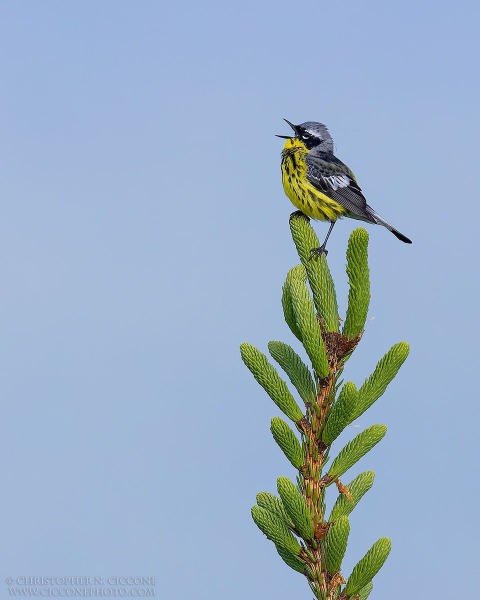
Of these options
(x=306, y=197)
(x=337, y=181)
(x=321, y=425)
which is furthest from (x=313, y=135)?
(x=321, y=425)

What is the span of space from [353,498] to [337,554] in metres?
0.55

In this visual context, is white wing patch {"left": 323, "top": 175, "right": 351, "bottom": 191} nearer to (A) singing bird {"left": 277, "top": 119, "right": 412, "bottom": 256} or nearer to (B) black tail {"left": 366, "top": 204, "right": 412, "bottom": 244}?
(A) singing bird {"left": 277, "top": 119, "right": 412, "bottom": 256}

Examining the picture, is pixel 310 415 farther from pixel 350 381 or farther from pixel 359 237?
pixel 359 237

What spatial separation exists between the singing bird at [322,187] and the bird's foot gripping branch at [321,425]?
5542 mm

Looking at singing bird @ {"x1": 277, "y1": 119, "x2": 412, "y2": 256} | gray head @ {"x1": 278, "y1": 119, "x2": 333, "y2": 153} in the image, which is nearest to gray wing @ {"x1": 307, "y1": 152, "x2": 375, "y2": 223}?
singing bird @ {"x1": 277, "y1": 119, "x2": 412, "y2": 256}

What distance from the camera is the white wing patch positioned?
12852 mm

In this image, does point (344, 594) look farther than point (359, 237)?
No

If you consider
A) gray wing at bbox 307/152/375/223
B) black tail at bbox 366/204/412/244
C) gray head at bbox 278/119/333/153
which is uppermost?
gray head at bbox 278/119/333/153

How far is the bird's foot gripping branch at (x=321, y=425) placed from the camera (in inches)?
232

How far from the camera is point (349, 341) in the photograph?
21.5 feet

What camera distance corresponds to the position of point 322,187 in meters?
12.7

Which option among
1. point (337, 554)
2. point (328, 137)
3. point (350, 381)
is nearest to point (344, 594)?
point (337, 554)

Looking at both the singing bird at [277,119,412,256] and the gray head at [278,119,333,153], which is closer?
the singing bird at [277,119,412,256]

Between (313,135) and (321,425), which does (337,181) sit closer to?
(313,135)
